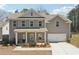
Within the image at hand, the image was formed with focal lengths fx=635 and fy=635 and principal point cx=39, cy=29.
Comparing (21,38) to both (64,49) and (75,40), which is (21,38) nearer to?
(64,49)

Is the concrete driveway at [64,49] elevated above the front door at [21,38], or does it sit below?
below

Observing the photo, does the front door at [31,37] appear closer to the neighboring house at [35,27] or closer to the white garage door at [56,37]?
the neighboring house at [35,27]

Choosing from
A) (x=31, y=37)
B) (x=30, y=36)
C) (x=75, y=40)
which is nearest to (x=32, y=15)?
(x=30, y=36)

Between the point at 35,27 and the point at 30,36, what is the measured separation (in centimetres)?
80

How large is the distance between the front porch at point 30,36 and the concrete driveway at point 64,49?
50 centimetres

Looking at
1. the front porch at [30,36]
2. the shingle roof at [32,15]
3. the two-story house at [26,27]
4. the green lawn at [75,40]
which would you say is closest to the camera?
the green lawn at [75,40]

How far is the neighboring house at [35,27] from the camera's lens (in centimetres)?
2447

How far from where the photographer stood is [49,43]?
24359mm

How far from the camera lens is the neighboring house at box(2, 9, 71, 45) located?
24469 millimetres

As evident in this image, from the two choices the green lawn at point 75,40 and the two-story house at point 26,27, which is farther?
the two-story house at point 26,27

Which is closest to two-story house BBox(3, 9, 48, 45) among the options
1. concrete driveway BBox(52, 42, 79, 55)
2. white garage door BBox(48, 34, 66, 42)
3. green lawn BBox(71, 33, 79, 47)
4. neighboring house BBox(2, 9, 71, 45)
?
neighboring house BBox(2, 9, 71, 45)

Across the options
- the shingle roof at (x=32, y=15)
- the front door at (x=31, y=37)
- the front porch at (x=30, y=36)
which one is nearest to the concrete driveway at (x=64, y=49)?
the front porch at (x=30, y=36)

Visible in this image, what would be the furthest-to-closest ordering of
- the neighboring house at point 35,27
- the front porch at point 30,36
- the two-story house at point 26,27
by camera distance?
the two-story house at point 26,27, the front porch at point 30,36, the neighboring house at point 35,27
